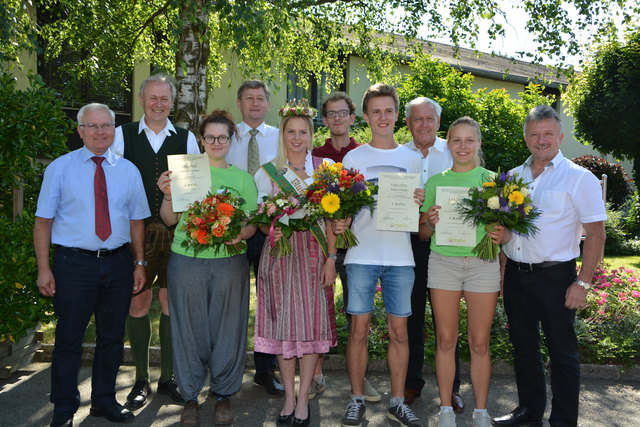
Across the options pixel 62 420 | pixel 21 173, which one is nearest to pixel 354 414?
pixel 62 420

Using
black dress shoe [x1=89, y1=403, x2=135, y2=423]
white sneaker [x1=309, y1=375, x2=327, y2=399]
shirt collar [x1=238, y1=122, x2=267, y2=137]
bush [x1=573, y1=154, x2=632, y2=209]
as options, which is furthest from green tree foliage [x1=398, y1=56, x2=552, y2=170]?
black dress shoe [x1=89, y1=403, x2=135, y2=423]

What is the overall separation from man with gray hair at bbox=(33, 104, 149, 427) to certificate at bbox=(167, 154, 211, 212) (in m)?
0.49

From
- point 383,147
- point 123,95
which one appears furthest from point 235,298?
point 123,95

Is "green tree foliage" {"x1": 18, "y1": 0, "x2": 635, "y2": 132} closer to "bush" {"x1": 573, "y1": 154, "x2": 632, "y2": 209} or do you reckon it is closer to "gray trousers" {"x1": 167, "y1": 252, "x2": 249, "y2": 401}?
"gray trousers" {"x1": 167, "y1": 252, "x2": 249, "y2": 401}

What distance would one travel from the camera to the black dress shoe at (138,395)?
15.9 feet

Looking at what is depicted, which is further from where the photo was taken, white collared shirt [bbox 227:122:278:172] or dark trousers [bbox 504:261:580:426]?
white collared shirt [bbox 227:122:278:172]

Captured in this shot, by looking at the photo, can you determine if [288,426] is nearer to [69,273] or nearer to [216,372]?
[216,372]

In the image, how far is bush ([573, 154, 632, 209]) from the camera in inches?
755

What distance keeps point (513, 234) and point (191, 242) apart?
244 cm

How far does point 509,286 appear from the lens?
4457 millimetres

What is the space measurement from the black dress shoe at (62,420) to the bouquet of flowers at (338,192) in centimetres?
240

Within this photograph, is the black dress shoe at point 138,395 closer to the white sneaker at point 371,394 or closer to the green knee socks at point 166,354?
the green knee socks at point 166,354

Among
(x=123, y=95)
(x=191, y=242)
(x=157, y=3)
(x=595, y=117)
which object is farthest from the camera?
(x=595, y=117)

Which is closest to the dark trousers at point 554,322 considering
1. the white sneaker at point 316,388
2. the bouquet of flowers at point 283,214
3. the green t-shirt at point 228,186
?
the bouquet of flowers at point 283,214
